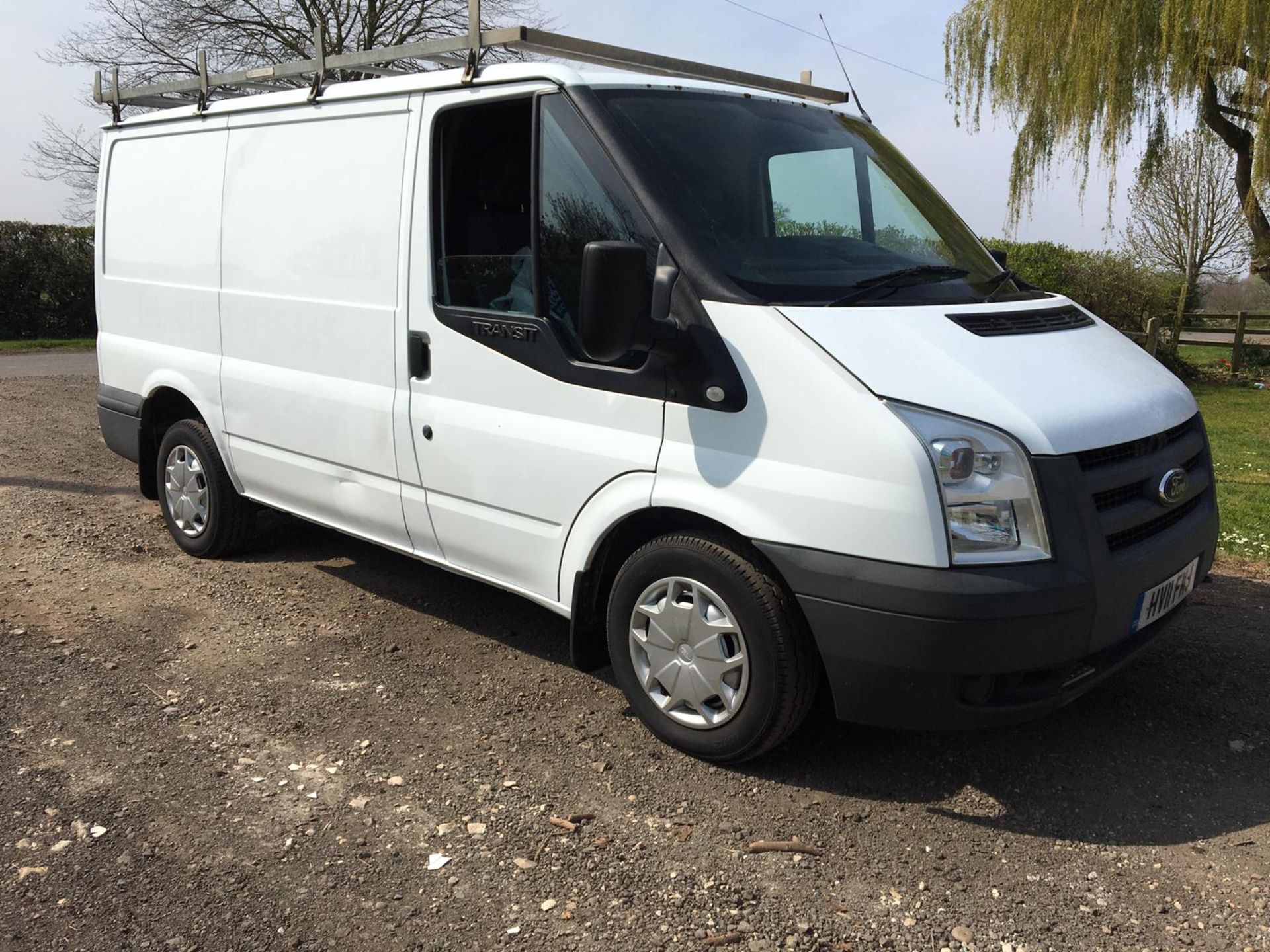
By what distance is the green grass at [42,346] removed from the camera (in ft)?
60.9

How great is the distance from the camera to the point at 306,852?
3268 millimetres

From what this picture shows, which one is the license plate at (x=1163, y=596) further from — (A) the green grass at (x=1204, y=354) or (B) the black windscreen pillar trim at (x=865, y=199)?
(A) the green grass at (x=1204, y=354)

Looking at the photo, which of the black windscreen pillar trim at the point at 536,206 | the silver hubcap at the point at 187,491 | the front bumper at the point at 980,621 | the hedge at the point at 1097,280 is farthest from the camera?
the hedge at the point at 1097,280

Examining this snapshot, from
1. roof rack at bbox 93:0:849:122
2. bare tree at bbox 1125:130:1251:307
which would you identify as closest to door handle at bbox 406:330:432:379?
roof rack at bbox 93:0:849:122

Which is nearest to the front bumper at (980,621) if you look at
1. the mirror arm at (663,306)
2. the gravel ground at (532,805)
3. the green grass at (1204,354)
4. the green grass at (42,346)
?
the gravel ground at (532,805)

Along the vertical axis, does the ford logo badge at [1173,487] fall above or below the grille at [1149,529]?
above

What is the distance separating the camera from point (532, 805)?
139 inches

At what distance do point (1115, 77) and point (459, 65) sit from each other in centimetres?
1189

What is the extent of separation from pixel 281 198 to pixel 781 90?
2289mm

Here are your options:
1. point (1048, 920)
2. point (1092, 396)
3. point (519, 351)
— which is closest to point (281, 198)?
point (519, 351)

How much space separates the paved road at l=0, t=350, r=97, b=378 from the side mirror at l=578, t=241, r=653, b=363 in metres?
12.9

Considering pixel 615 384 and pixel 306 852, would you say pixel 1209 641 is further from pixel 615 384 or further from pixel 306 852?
pixel 306 852

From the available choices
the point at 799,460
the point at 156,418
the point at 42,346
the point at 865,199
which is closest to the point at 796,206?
the point at 865,199

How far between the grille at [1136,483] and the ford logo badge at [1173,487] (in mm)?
19
